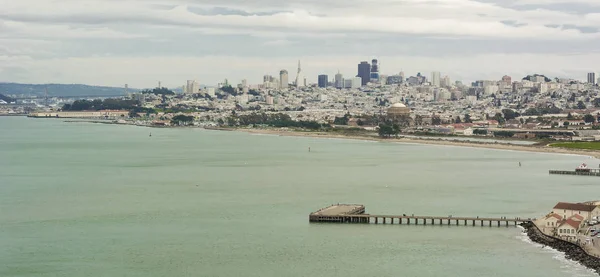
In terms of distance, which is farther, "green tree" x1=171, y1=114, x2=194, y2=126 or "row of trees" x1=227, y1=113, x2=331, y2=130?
"green tree" x1=171, y1=114, x2=194, y2=126

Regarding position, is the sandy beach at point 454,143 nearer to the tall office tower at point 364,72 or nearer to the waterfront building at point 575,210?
the waterfront building at point 575,210

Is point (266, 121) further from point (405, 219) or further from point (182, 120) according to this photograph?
point (405, 219)

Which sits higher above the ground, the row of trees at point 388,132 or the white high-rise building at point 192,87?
the white high-rise building at point 192,87

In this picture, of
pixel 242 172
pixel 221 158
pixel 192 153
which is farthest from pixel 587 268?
pixel 192 153

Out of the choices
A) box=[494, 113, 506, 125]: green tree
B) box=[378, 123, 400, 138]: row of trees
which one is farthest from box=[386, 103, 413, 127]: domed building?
box=[378, 123, 400, 138]: row of trees

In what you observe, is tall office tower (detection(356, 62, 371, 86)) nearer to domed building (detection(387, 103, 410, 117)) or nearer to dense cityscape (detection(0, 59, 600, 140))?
dense cityscape (detection(0, 59, 600, 140))

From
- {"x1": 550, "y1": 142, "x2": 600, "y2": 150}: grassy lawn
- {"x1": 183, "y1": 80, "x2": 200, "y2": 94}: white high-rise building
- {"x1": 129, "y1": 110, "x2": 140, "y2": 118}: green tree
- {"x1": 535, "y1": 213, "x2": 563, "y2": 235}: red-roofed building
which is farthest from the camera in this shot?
{"x1": 183, "y1": 80, "x2": 200, "y2": 94}: white high-rise building

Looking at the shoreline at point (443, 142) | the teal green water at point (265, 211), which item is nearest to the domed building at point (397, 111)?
the shoreline at point (443, 142)
